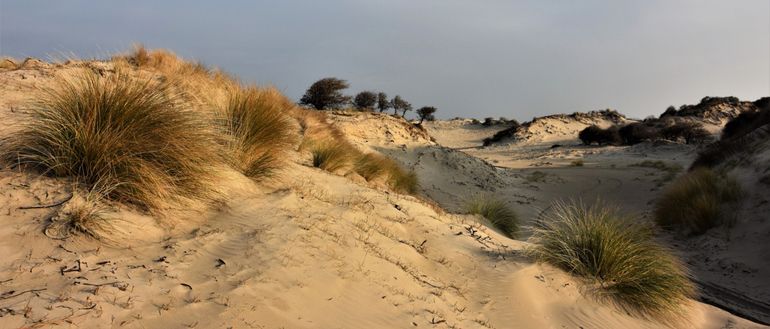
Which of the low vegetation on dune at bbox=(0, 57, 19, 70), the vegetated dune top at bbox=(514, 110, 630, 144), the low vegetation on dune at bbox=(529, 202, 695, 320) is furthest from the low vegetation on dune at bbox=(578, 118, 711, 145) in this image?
the low vegetation on dune at bbox=(0, 57, 19, 70)

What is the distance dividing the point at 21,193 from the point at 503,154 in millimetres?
31216

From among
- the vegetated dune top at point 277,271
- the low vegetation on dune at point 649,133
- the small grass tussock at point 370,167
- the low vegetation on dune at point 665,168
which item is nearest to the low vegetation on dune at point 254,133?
the vegetated dune top at point 277,271

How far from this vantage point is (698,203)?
29.0 feet

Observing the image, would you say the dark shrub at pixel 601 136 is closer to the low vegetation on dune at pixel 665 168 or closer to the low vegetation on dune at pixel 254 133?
the low vegetation on dune at pixel 665 168

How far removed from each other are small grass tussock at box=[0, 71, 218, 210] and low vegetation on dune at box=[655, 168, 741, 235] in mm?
8906

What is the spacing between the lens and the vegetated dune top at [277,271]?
8.60 ft

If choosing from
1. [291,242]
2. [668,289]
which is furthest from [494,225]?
[291,242]

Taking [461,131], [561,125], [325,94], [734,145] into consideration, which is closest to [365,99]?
[325,94]

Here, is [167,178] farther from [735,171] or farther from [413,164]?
[735,171]

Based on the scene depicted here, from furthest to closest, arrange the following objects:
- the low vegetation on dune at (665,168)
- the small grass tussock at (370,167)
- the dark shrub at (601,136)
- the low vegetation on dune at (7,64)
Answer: the dark shrub at (601,136)
the low vegetation on dune at (665,168)
the small grass tussock at (370,167)
the low vegetation on dune at (7,64)

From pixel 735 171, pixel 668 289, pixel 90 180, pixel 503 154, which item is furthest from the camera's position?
pixel 503 154

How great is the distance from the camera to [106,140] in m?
3.78

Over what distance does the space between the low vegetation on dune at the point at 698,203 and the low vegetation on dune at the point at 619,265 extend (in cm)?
446

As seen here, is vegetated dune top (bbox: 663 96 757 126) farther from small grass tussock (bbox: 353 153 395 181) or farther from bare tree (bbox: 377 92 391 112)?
small grass tussock (bbox: 353 153 395 181)
